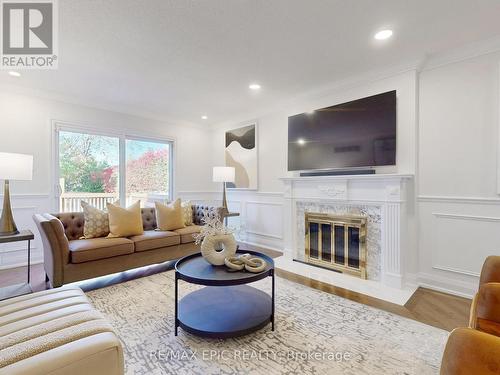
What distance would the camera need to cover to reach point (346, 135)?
3.32 meters

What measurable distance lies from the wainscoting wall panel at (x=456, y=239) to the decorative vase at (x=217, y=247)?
223 cm

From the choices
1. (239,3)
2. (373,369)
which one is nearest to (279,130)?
(239,3)

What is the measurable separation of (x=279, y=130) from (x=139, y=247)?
2.85 m

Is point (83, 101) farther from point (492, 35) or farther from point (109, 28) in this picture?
point (492, 35)

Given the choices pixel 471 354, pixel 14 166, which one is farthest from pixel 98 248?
pixel 471 354

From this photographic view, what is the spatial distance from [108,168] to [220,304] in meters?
3.45

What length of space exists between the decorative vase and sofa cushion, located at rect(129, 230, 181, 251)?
4.36ft

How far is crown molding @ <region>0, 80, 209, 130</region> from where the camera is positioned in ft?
11.5

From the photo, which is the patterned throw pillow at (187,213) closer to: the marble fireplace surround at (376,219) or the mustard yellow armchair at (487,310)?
the marble fireplace surround at (376,219)

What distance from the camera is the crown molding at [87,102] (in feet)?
11.5

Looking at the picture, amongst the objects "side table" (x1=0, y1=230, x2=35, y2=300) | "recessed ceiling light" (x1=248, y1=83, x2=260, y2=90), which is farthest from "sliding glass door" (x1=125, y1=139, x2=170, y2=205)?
"recessed ceiling light" (x1=248, y1=83, x2=260, y2=90)

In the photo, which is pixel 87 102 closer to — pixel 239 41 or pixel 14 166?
pixel 14 166

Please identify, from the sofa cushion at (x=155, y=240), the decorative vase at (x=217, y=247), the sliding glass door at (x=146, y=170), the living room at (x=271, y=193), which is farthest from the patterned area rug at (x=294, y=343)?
the sliding glass door at (x=146, y=170)

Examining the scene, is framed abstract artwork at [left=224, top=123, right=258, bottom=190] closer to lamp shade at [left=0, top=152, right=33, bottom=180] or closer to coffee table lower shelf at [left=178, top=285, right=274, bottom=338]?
coffee table lower shelf at [left=178, top=285, right=274, bottom=338]
